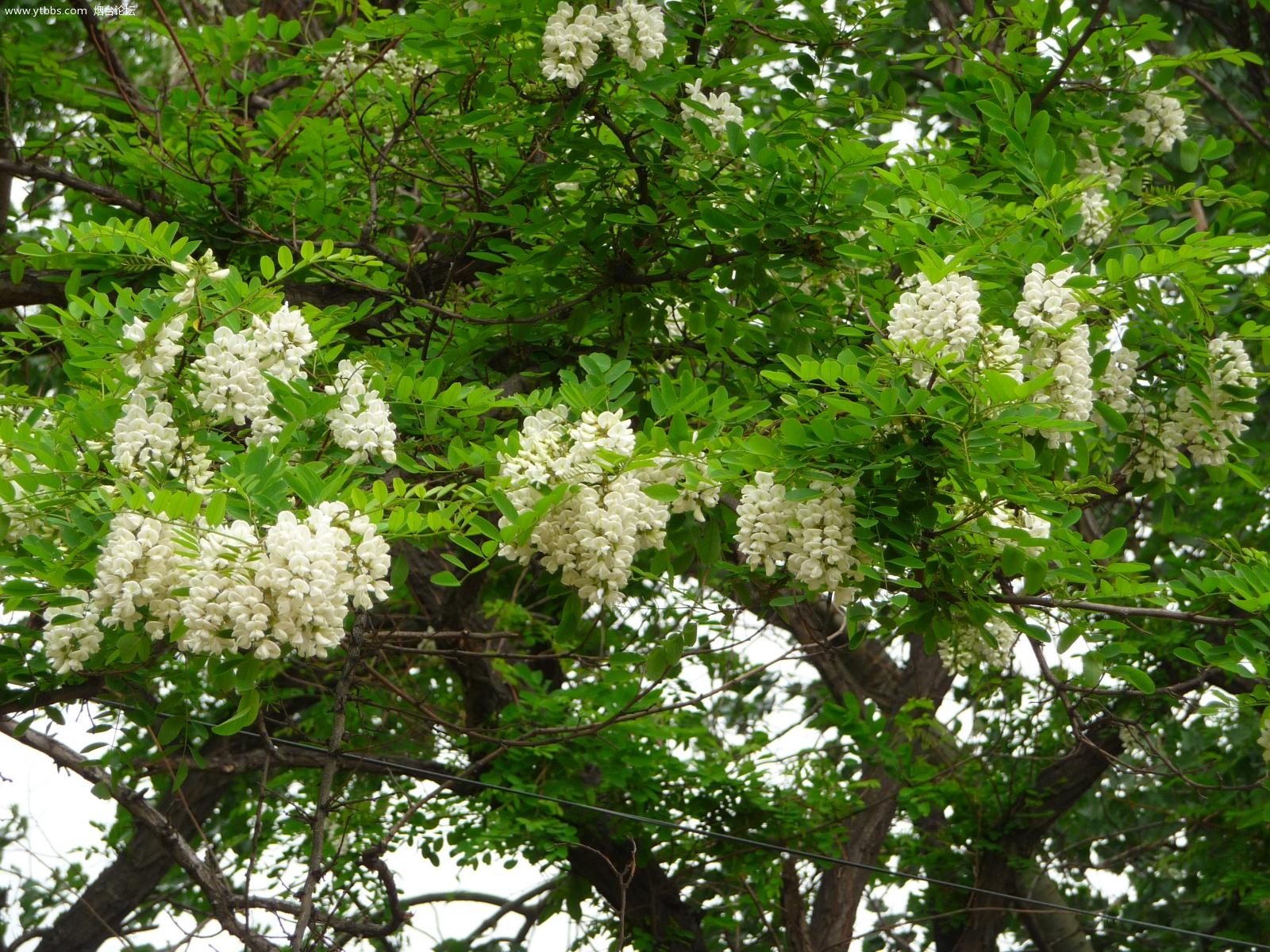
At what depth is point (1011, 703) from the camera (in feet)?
23.5

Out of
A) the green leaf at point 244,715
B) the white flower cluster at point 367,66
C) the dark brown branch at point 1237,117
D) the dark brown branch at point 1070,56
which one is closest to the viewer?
the green leaf at point 244,715

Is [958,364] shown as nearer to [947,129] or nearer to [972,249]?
[972,249]

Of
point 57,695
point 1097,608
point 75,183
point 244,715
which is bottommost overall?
point 244,715

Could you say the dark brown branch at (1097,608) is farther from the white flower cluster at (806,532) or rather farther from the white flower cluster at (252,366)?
the white flower cluster at (252,366)

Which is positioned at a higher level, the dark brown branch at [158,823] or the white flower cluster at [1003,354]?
the white flower cluster at [1003,354]

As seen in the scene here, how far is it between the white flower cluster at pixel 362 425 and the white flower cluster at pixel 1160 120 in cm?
294

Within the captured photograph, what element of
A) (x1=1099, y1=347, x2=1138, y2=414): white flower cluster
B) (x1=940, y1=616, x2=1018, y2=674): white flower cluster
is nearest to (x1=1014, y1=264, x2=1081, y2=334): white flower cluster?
(x1=1099, y1=347, x2=1138, y2=414): white flower cluster

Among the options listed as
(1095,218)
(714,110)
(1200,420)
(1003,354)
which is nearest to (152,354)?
(714,110)

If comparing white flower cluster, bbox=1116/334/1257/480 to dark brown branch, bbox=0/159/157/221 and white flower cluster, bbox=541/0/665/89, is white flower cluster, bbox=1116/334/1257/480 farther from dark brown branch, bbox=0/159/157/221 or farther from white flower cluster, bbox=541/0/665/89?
dark brown branch, bbox=0/159/157/221

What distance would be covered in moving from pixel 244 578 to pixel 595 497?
27.5 inches

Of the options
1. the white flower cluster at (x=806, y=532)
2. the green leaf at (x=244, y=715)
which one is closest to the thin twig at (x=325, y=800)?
the green leaf at (x=244, y=715)

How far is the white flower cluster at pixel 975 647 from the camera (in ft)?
13.9

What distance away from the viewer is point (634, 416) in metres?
3.77

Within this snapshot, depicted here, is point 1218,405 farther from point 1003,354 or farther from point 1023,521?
point 1003,354
